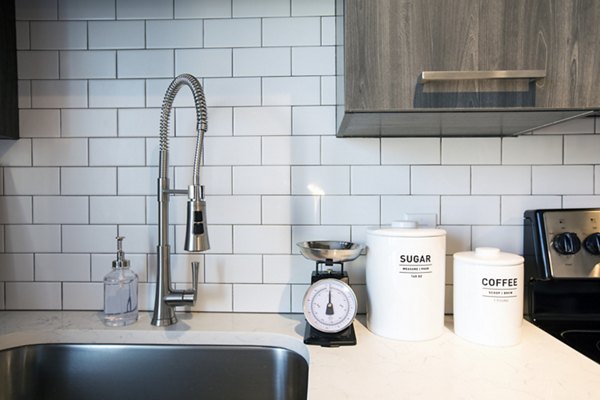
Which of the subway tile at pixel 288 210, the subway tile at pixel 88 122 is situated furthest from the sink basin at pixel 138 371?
the subway tile at pixel 88 122

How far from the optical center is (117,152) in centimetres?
108

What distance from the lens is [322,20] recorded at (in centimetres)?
105

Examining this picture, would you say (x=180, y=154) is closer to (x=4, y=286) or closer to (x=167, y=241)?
(x=167, y=241)

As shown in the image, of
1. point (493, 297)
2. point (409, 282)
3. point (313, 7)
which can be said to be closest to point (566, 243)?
point (493, 297)

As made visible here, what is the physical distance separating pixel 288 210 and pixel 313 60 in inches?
17.4

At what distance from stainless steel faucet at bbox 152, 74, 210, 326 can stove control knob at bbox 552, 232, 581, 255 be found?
909mm

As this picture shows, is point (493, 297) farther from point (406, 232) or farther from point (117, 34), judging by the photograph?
point (117, 34)

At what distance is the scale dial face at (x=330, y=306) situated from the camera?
835mm

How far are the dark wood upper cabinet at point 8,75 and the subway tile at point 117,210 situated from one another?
0.30 metres

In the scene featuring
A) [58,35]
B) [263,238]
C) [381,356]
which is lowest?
[381,356]

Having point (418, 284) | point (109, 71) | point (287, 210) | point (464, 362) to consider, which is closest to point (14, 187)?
point (109, 71)

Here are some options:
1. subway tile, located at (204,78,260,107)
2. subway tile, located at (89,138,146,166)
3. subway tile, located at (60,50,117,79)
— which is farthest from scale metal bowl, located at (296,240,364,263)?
subway tile, located at (60,50,117,79)

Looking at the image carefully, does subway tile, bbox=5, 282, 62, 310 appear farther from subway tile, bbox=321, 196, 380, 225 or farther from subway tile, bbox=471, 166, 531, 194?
subway tile, bbox=471, 166, 531, 194

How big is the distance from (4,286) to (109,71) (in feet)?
2.36
